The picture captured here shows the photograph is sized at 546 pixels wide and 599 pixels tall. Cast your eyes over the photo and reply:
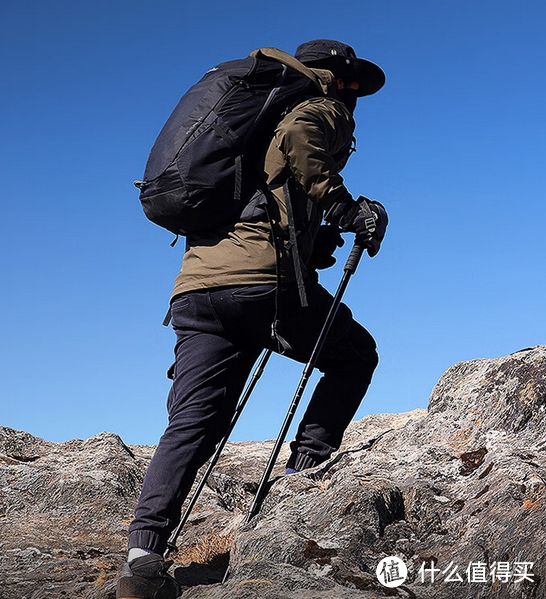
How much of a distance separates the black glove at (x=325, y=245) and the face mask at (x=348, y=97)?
1134 millimetres

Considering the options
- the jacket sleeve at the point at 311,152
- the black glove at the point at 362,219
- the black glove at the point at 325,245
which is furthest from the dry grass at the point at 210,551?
the jacket sleeve at the point at 311,152

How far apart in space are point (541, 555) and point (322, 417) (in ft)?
8.75

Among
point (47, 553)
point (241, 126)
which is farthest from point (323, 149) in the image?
point (47, 553)

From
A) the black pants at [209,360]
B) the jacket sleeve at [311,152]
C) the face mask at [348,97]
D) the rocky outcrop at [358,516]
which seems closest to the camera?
the rocky outcrop at [358,516]

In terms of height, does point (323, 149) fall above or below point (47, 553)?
above

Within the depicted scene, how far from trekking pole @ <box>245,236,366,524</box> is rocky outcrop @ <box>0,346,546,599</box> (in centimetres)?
15

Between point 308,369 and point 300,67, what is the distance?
249cm

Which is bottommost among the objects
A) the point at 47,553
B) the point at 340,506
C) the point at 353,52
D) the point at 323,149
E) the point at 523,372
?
the point at 47,553

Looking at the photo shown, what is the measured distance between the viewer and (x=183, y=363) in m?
5.99

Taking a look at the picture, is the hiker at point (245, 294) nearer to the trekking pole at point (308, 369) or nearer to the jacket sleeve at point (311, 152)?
the jacket sleeve at point (311, 152)

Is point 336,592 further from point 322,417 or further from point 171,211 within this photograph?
point 171,211

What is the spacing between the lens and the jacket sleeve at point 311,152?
5754 mm

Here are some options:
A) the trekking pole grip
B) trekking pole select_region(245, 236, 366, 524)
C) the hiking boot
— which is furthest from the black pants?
the trekking pole grip

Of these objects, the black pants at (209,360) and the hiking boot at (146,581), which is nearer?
the hiking boot at (146,581)
